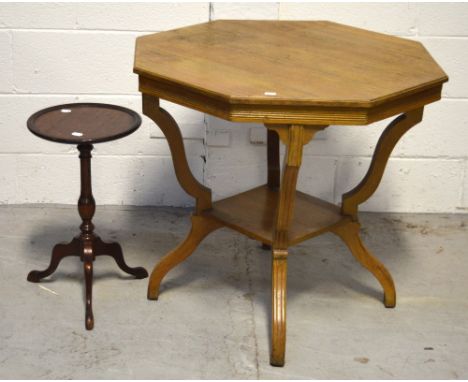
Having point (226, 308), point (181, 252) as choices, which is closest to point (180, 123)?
point (181, 252)

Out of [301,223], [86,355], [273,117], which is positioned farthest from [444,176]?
[86,355]

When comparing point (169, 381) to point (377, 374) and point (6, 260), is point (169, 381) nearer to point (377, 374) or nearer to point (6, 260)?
point (377, 374)

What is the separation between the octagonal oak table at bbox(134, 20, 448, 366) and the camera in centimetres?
250

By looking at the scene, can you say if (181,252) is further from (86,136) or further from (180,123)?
(180,123)

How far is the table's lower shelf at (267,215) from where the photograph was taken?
9.70 feet

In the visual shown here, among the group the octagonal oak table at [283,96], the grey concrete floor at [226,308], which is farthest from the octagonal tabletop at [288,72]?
the grey concrete floor at [226,308]

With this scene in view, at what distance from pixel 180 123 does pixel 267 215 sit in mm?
814

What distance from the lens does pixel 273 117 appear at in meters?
2.49

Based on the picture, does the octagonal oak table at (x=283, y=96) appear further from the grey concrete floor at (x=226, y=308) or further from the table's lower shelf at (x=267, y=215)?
the grey concrete floor at (x=226, y=308)

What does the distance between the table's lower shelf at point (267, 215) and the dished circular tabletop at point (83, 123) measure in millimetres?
426

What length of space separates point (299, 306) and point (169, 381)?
2.03ft

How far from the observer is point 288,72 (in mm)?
2689

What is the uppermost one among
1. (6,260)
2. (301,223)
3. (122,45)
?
(122,45)

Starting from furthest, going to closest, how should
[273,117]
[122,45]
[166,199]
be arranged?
[166,199]
[122,45]
[273,117]
